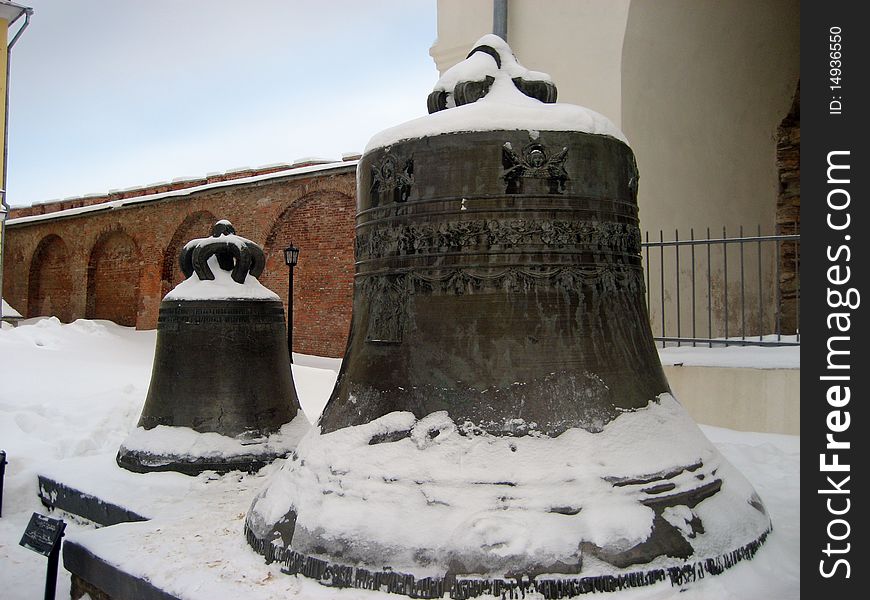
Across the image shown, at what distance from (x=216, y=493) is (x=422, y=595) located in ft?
8.00

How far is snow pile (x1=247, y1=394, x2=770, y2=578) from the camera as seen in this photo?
2.15 metres

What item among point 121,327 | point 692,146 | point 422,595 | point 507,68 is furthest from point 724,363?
point 121,327

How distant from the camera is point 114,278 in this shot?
2019cm

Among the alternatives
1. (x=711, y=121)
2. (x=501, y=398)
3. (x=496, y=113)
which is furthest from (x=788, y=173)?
(x=501, y=398)

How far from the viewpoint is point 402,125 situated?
9.00 feet

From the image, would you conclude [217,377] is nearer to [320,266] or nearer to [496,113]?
[496,113]

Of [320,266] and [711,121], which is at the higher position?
[711,121]

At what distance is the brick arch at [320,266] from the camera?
48.7ft

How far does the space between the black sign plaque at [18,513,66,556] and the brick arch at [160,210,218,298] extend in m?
14.4

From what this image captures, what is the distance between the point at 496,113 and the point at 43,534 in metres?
2.79

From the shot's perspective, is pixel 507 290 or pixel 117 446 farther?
pixel 117 446

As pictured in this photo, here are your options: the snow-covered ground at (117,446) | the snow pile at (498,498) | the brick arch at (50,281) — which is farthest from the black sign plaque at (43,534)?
the brick arch at (50,281)

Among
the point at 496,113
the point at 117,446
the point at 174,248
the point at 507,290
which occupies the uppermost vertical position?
the point at 174,248

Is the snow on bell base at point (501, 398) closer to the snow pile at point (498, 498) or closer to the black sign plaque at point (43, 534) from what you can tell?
the snow pile at point (498, 498)
